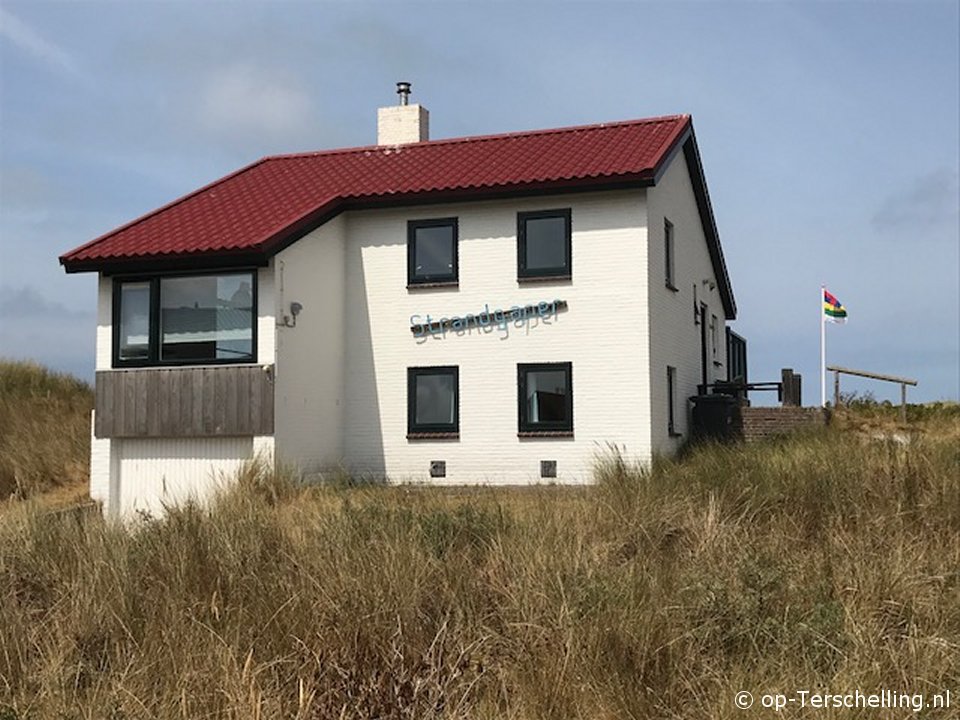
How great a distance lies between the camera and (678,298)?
2195 cm

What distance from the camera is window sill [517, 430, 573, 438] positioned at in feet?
61.9

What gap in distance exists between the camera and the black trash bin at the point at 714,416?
72.2ft

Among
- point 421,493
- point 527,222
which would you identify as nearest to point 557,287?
point 527,222

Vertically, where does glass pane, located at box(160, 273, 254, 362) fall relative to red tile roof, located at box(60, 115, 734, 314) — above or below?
below

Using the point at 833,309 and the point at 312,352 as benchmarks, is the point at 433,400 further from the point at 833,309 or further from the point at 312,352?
the point at 833,309

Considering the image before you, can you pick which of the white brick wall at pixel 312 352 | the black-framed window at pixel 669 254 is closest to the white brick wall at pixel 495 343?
the white brick wall at pixel 312 352

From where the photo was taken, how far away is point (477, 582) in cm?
743

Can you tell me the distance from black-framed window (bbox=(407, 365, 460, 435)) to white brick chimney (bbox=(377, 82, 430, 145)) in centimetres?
681

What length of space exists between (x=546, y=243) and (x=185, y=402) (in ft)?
24.9

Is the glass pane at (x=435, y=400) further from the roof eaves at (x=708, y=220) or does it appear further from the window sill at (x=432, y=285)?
the roof eaves at (x=708, y=220)

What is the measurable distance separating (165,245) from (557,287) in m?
7.53

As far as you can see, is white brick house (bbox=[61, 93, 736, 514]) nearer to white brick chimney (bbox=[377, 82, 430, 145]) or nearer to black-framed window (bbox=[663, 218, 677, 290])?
black-framed window (bbox=[663, 218, 677, 290])

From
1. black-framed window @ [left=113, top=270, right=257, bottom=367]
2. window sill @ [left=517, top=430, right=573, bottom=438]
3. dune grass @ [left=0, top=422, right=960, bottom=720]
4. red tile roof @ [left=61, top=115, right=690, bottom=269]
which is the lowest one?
dune grass @ [left=0, top=422, right=960, bottom=720]

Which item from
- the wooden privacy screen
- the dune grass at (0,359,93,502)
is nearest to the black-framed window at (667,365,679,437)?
the wooden privacy screen
